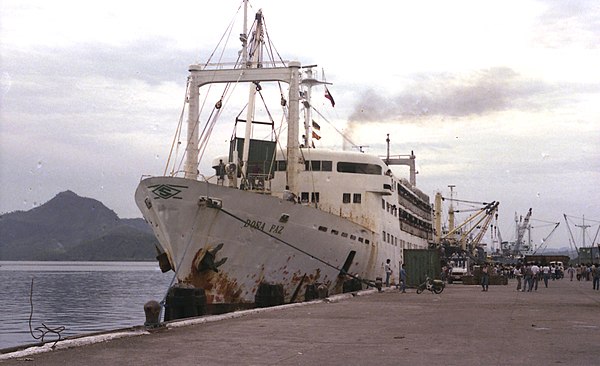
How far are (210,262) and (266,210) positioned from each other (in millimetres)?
3093

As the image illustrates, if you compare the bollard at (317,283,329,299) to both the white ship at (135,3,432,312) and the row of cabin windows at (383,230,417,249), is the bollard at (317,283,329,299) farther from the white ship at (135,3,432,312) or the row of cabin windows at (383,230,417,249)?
the row of cabin windows at (383,230,417,249)

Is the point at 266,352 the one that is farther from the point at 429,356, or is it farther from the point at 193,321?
the point at 193,321

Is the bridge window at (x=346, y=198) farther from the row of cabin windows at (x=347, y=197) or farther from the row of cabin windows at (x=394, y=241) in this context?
the row of cabin windows at (x=394, y=241)

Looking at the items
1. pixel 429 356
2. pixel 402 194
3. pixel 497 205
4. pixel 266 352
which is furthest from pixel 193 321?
pixel 497 205

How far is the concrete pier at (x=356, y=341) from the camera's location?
10992mm

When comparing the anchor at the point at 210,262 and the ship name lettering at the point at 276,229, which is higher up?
the ship name lettering at the point at 276,229

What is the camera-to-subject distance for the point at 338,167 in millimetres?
36656

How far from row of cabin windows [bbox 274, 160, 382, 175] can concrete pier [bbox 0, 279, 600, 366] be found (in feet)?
52.7

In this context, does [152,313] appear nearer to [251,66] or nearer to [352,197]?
[251,66]

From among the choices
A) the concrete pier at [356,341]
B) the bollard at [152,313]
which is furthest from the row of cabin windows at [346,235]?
the bollard at [152,313]

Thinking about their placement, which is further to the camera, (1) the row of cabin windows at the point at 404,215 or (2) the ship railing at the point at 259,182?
(1) the row of cabin windows at the point at 404,215

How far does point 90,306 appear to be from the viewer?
2159 inches

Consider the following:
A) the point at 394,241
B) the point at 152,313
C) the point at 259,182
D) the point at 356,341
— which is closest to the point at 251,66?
the point at 259,182

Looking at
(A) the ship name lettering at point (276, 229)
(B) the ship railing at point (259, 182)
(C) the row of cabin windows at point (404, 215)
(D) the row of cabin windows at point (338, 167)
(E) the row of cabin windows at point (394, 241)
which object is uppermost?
(D) the row of cabin windows at point (338, 167)
